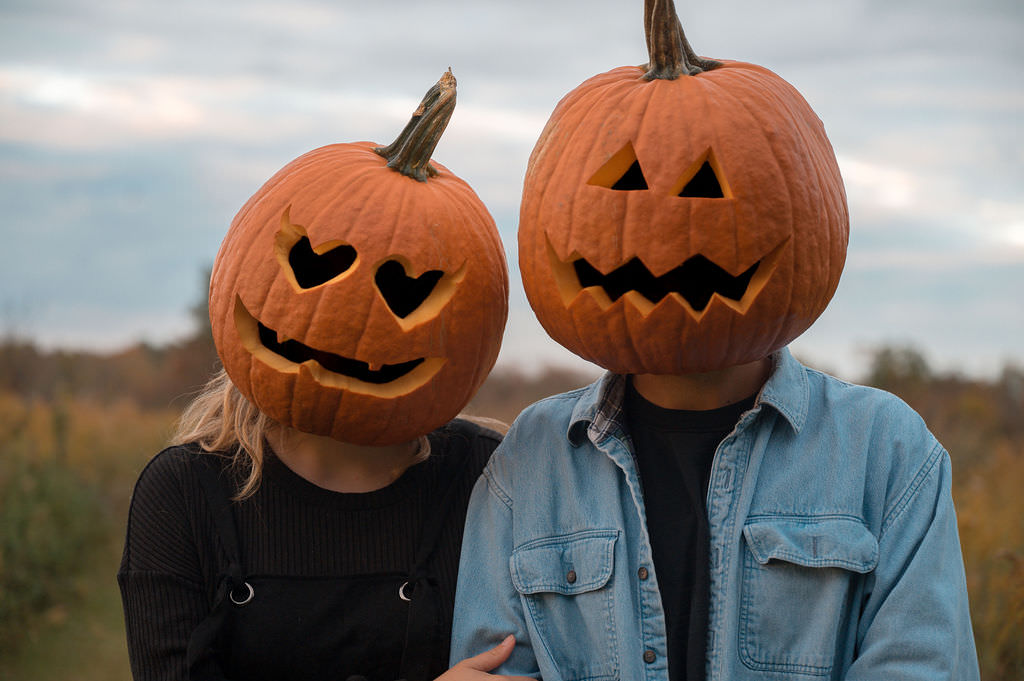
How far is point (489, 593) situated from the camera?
9.20ft

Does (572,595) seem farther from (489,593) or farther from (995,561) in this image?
(995,561)

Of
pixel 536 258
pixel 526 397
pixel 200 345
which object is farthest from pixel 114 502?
pixel 536 258

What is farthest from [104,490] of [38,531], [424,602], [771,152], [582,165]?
[771,152]

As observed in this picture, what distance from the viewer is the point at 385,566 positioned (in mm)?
2990

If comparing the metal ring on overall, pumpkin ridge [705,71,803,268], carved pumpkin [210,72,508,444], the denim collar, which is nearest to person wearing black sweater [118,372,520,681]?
the metal ring on overall

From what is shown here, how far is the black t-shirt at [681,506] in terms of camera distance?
2.60m

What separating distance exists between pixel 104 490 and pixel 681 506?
797cm

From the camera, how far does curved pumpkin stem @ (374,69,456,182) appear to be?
288 centimetres

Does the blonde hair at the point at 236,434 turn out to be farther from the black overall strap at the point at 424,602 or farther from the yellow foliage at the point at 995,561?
the yellow foliage at the point at 995,561

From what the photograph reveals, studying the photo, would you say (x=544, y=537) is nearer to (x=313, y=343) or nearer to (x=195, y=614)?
(x=313, y=343)

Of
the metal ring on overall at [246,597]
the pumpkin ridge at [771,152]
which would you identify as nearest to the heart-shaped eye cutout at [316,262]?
the metal ring on overall at [246,597]

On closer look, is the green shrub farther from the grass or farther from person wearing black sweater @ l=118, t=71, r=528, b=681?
person wearing black sweater @ l=118, t=71, r=528, b=681

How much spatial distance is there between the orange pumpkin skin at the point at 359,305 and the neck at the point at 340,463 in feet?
0.90

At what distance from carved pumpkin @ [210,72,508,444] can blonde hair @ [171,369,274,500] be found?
1.06 feet
